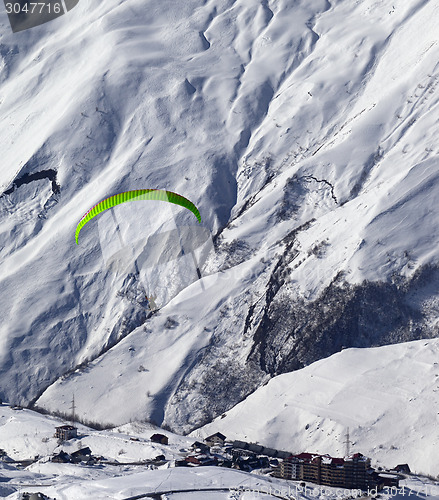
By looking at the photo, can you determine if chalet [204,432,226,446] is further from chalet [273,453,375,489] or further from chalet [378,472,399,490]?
chalet [378,472,399,490]

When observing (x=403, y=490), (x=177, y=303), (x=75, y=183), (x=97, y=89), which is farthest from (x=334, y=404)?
(x=97, y=89)

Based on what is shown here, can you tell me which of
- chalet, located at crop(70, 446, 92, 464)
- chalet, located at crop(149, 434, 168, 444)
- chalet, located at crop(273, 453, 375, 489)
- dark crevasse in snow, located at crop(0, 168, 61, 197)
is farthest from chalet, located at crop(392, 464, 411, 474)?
dark crevasse in snow, located at crop(0, 168, 61, 197)

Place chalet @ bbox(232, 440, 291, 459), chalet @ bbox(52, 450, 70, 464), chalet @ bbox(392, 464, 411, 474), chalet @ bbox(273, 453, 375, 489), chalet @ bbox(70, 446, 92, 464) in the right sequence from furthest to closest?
chalet @ bbox(232, 440, 291, 459) → chalet @ bbox(70, 446, 92, 464) → chalet @ bbox(52, 450, 70, 464) → chalet @ bbox(392, 464, 411, 474) → chalet @ bbox(273, 453, 375, 489)

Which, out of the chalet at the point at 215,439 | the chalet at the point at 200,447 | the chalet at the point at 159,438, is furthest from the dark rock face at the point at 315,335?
the chalet at the point at 200,447

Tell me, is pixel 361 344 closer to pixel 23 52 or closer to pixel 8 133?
pixel 8 133

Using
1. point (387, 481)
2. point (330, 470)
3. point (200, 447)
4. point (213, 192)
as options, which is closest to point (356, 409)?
point (200, 447)

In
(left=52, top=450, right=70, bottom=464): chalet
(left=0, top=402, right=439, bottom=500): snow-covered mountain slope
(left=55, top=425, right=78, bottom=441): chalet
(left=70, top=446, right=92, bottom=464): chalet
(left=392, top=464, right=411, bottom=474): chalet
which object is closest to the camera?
(left=0, top=402, right=439, bottom=500): snow-covered mountain slope
